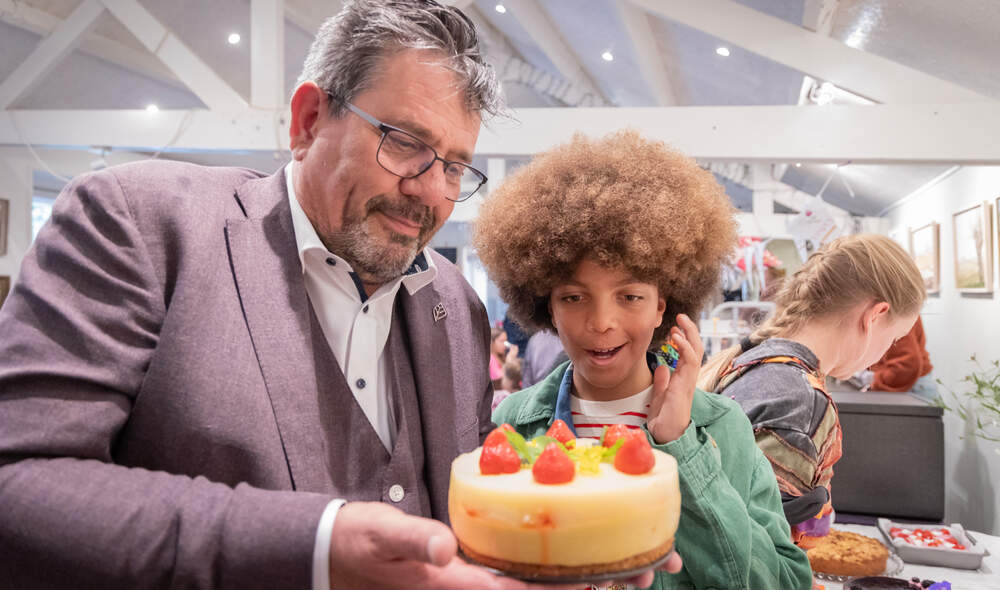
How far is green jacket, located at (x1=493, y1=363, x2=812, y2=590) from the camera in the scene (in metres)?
1.28

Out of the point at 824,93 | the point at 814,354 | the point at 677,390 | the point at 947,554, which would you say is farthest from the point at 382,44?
the point at 824,93

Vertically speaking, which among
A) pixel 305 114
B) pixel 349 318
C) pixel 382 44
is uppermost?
pixel 382 44

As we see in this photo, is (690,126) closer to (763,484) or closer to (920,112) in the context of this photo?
(920,112)

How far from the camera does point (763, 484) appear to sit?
1499mm

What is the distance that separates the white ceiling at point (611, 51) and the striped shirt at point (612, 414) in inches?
93.9

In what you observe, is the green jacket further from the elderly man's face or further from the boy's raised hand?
the elderly man's face

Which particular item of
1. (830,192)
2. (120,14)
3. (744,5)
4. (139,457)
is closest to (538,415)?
(139,457)

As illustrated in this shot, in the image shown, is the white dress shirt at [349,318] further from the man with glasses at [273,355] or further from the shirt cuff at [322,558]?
the shirt cuff at [322,558]

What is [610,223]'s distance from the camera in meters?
1.55

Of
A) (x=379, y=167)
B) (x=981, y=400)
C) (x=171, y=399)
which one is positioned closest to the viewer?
(x=171, y=399)

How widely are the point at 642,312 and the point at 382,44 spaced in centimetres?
77

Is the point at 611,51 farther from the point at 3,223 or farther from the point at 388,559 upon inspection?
the point at 388,559

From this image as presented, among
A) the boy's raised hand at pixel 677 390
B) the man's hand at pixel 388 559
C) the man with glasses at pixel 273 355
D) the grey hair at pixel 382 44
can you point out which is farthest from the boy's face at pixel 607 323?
the man's hand at pixel 388 559

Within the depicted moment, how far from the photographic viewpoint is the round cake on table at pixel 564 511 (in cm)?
84
